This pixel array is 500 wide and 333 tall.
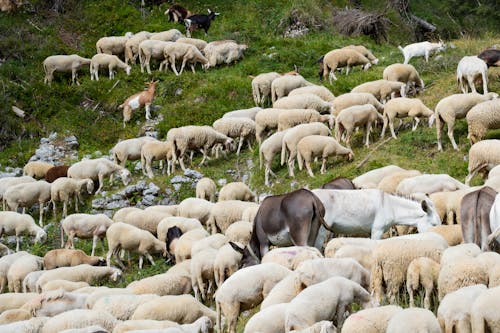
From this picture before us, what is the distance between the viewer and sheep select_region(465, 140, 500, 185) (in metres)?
18.2

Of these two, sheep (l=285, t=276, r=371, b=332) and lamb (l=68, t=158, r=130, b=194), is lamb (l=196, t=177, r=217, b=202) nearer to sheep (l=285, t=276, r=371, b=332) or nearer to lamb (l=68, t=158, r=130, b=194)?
lamb (l=68, t=158, r=130, b=194)

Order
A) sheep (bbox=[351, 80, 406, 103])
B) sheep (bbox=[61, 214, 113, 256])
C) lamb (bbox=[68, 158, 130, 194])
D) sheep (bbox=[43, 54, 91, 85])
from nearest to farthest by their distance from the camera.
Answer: sheep (bbox=[61, 214, 113, 256])
lamb (bbox=[68, 158, 130, 194])
sheep (bbox=[351, 80, 406, 103])
sheep (bbox=[43, 54, 91, 85])

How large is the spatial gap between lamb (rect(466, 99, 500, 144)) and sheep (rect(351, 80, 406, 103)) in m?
4.67

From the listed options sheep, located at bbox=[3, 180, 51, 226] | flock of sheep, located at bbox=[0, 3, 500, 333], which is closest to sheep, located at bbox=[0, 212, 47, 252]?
flock of sheep, located at bbox=[0, 3, 500, 333]

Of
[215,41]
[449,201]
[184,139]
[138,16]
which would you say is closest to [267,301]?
[449,201]

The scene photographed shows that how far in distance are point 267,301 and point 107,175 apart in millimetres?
12634

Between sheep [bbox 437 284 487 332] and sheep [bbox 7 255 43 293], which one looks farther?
sheep [bbox 7 255 43 293]

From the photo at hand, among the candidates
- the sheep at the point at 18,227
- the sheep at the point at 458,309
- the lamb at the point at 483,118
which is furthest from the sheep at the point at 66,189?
the sheep at the point at 458,309

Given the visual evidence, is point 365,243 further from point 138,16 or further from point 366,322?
point 138,16

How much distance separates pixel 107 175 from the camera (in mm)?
23828

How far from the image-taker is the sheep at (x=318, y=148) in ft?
69.4

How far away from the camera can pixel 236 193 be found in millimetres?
20766

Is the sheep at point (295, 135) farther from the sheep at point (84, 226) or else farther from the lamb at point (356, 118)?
the sheep at point (84, 226)

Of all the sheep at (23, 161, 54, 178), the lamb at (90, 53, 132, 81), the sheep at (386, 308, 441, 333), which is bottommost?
the sheep at (23, 161, 54, 178)
